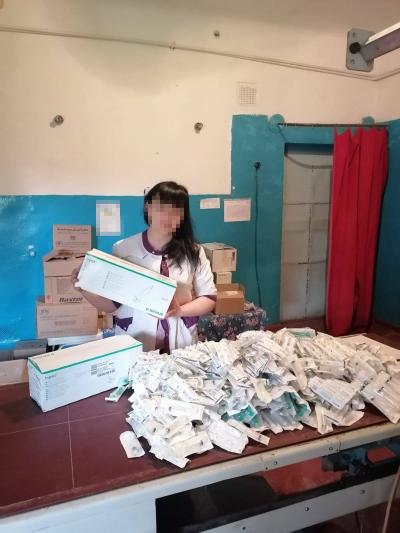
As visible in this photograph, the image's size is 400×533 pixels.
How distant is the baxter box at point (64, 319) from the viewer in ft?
8.43

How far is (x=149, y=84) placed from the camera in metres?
2.97

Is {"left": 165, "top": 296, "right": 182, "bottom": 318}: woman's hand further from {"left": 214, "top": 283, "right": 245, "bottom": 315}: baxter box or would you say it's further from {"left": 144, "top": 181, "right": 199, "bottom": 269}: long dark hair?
{"left": 214, "top": 283, "right": 245, "bottom": 315}: baxter box

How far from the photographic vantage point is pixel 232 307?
→ 109 inches

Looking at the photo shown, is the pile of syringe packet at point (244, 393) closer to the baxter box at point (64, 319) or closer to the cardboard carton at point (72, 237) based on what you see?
the baxter box at point (64, 319)

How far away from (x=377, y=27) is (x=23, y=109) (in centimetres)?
→ 330

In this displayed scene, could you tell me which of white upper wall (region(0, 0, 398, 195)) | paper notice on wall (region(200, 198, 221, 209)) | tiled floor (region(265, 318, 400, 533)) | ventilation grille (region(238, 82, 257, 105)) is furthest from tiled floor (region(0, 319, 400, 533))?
ventilation grille (region(238, 82, 257, 105))

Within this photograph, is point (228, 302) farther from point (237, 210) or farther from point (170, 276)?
point (170, 276)

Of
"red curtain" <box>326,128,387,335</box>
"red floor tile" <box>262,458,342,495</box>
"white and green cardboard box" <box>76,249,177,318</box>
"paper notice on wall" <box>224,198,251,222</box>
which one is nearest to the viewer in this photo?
"white and green cardboard box" <box>76,249,177,318</box>

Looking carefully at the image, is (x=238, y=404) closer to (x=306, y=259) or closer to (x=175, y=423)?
(x=175, y=423)

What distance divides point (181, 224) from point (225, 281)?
1.42 meters

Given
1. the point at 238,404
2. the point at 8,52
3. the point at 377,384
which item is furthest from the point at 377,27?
the point at 238,404

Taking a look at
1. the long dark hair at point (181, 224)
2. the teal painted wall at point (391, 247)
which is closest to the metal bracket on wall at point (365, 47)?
the long dark hair at point (181, 224)

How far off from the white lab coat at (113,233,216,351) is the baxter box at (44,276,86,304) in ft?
3.84

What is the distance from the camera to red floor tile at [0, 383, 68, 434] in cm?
103
